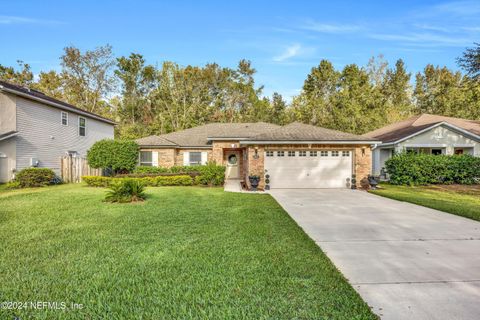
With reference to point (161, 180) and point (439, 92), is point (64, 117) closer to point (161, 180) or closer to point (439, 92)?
point (161, 180)

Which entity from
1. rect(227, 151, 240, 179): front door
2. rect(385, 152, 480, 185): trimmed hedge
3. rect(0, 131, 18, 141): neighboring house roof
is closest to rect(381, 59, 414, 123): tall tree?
rect(385, 152, 480, 185): trimmed hedge

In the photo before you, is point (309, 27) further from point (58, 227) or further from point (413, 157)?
point (58, 227)

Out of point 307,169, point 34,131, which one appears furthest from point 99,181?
point 307,169

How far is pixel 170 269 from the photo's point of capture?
3.93 metres

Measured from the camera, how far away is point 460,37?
17875 mm

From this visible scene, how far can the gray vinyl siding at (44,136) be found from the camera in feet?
49.6

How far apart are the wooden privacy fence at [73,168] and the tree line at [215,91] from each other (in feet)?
45.0

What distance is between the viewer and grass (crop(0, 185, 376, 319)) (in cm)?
295

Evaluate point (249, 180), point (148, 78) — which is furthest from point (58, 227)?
point (148, 78)

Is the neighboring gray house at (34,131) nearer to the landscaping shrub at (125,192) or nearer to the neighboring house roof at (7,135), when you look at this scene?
the neighboring house roof at (7,135)

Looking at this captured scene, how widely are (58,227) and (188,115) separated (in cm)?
3038

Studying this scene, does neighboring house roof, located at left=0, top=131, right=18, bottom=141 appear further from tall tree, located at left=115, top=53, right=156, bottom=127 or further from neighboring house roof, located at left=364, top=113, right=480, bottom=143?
neighboring house roof, located at left=364, top=113, right=480, bottom=143

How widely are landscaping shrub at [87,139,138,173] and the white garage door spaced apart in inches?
351

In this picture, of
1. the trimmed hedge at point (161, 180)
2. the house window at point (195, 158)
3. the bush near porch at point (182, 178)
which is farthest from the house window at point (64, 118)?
the house window at point (195, 158)
